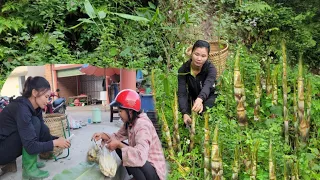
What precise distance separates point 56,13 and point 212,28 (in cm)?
233

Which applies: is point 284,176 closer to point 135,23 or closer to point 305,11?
point 135,23

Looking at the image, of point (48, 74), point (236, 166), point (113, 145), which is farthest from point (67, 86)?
point (236, 166)

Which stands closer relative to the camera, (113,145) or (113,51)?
(113,145)

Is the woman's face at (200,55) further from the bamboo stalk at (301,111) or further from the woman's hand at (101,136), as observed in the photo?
the woman's hand at (101,136)

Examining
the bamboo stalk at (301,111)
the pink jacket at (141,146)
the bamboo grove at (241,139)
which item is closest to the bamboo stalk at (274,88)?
the bamboo grove at (241,139)

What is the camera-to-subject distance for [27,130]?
1729 mm

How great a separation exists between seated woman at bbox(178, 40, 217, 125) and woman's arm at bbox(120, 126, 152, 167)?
554 millimetres

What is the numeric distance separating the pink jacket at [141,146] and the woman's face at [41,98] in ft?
1.44

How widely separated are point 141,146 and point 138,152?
1.5 inches

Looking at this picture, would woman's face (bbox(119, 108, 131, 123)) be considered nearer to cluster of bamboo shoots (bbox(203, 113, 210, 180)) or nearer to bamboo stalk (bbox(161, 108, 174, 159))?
bamboo stalk (bbox(161, 108, 174, 159))

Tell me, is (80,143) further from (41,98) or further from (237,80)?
(237,80)

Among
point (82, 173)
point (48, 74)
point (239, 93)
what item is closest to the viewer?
point (82, 173)

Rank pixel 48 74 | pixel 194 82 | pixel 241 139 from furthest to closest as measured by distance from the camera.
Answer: pixel 194 82
pixel 241 139
pixel 48 74

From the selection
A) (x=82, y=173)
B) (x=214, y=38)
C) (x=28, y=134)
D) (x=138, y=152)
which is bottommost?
(x=82, y=173)
